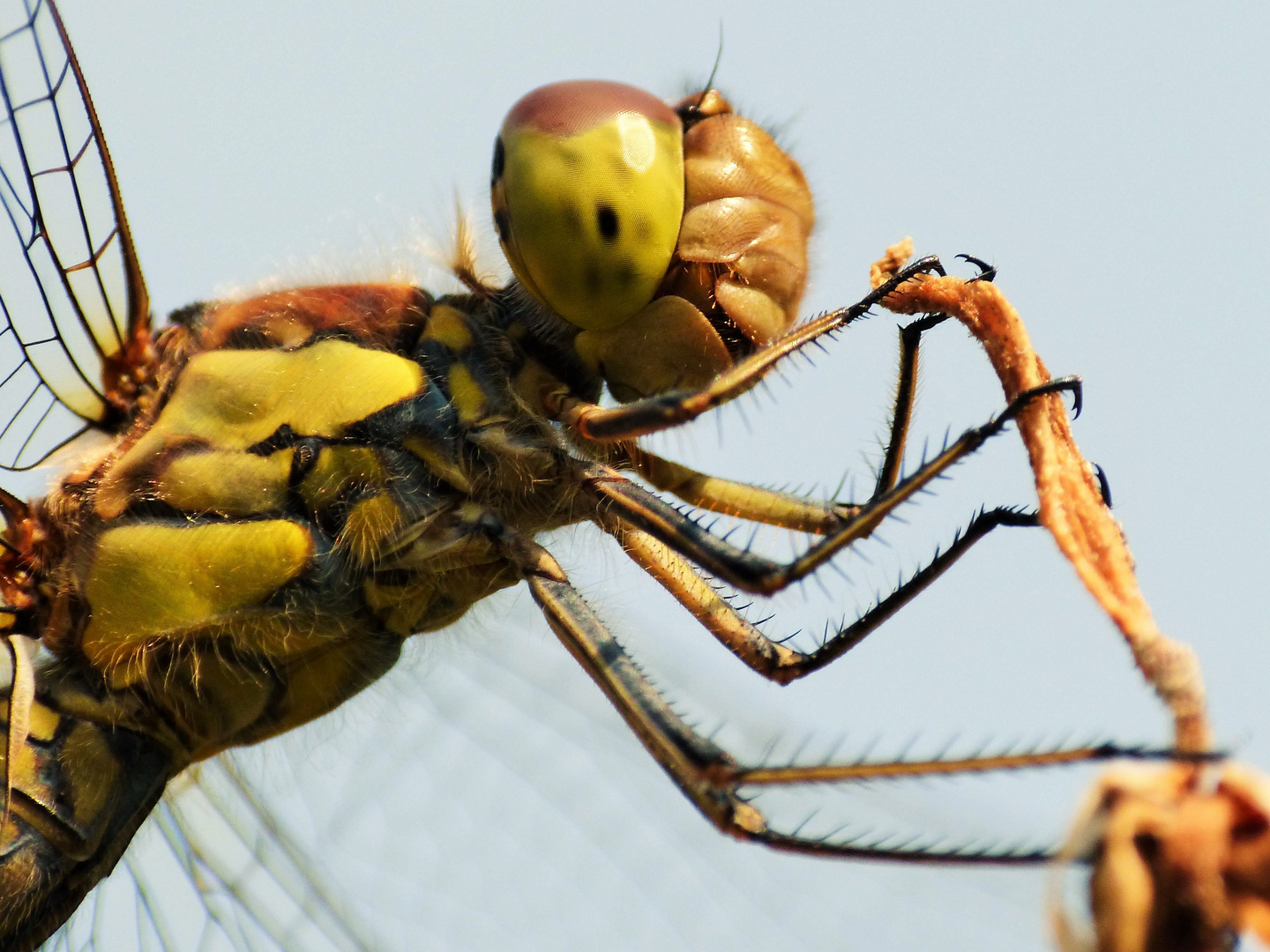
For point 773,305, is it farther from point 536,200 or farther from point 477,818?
point 477,818

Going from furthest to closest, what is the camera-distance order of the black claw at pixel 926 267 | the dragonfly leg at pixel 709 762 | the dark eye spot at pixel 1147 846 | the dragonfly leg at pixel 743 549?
1. the black claw at pixel 926 267
2. the dragonfly leg at pixel 743 549
3. the dragonfly leg at pixel 709 762
4. the dark eye spot at pixel 1147 846

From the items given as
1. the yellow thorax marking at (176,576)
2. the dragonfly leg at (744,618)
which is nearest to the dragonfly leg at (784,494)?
the dragonfly leg at (744,618)

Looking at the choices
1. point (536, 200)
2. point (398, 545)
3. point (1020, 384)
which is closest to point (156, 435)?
point (398, 545)

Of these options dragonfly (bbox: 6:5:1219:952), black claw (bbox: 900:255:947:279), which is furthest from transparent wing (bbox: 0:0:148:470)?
A: black claw (bbox: 900:255:947:279)

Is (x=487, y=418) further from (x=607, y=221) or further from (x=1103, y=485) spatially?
(x=1103, y=485)

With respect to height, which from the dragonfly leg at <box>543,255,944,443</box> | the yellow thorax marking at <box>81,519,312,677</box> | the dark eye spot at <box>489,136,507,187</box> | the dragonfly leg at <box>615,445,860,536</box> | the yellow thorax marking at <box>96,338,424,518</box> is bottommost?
the dragonfly leg at <box>615,445,860,536</box>

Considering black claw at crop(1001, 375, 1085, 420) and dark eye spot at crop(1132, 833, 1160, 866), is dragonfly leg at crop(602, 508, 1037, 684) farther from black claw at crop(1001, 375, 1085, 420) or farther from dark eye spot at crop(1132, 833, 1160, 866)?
dark eye spot at crop(1132, 833, 1160, 866)

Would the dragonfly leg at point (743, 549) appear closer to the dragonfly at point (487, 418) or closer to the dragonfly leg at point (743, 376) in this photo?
the dragonfly at point (487, 418)

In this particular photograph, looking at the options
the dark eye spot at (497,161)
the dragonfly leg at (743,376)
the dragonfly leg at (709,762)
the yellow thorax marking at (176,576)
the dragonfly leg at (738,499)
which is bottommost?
the dragonfly leg at (709,762)
